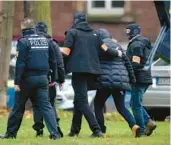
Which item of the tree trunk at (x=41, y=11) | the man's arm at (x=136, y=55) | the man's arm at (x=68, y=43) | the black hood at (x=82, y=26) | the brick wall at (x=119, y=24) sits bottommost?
the brick wall at (x=119, y=24)

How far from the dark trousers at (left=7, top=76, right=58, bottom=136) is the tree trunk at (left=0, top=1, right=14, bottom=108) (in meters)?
6.01

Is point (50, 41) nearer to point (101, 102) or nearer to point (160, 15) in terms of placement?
point (101, 102)

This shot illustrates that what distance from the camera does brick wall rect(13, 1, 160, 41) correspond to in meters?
31.8

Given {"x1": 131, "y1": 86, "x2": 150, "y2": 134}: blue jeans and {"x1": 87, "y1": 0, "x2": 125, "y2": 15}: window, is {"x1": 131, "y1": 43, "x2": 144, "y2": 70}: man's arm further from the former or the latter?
{"x1": 87, "y1": 0, "x2": 125, "y2": 15}: window

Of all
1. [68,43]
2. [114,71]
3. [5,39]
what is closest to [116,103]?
[114,71]

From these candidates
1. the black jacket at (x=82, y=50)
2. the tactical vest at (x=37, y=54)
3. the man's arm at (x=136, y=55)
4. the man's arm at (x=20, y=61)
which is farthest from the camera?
the man's arm at (x=136, y=55)

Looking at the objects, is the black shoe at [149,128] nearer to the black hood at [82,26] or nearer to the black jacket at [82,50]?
the black jacket at [82,50]

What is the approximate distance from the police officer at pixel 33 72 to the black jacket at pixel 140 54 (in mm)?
1408

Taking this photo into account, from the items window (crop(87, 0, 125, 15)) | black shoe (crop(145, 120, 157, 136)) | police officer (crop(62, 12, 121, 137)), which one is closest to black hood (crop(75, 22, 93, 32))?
police officer (crop(62, 12, 121, 137))

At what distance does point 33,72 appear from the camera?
10430 mm

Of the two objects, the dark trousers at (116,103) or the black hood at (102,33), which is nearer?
the black hood at (102,33)

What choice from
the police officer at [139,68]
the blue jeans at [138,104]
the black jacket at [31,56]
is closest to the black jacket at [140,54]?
the police officer at [139,68]

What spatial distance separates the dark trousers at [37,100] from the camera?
1045cm

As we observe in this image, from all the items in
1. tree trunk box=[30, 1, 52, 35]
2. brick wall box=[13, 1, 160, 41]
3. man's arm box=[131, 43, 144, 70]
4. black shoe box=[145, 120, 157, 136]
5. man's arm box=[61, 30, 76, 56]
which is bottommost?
brick wall box=[13, 1, 160, 41]
